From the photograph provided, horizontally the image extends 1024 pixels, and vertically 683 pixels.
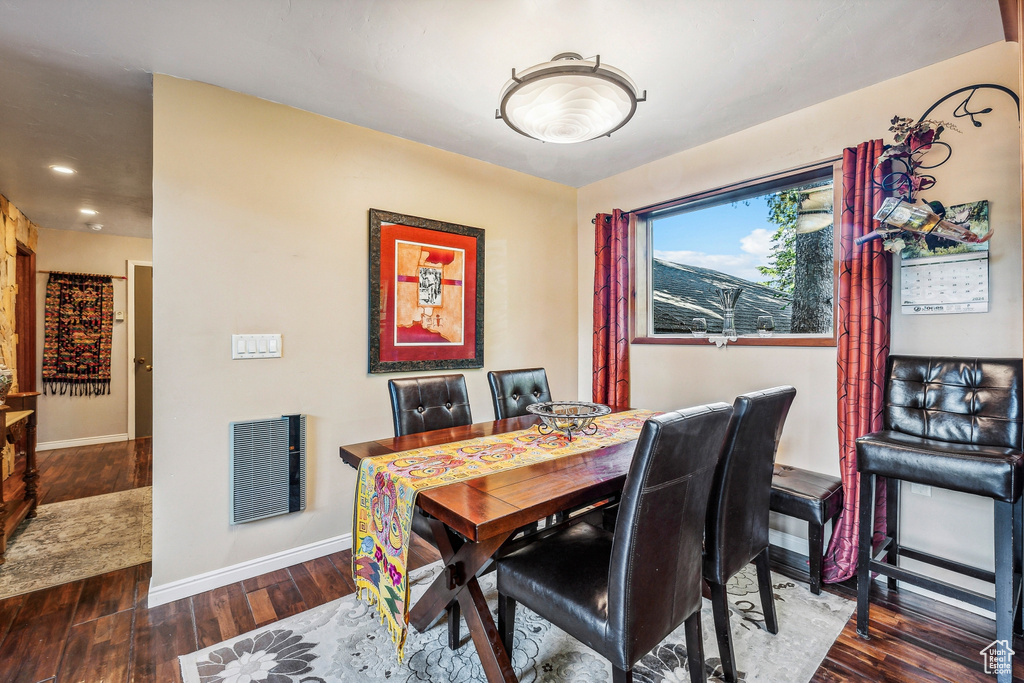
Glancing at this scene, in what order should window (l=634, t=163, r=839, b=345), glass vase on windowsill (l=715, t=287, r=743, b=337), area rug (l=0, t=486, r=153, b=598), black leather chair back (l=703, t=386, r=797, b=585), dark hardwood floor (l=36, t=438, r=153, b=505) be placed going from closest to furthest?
black leather chair back (l=703, t=386, r=797, b=585), area rug (l=0, t=486, r=153, b=598), window (l=634, t=163, r=839, b=345), glass vase on windowsill (l=715, t=287, r=743, b=337), dark hardwood floor (l=36, t=438, r=153, b=505)

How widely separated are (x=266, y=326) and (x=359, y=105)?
1.31 meters

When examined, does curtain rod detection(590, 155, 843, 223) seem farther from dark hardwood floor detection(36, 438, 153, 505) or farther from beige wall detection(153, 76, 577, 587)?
dark hardwood floor detection(36, 438, 153, 505)

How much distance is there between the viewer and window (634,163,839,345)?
2600mm

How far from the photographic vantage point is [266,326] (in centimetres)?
241

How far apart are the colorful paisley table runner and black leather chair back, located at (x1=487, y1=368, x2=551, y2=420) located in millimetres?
584

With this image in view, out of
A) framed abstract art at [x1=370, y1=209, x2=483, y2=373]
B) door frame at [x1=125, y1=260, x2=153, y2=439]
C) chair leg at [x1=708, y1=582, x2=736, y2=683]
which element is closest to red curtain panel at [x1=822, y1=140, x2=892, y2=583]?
chair leg at [x1=708, y1=582, x2=736, y2=683]

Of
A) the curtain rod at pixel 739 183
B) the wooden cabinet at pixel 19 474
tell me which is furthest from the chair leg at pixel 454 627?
the curtain rod at pixel 739 183

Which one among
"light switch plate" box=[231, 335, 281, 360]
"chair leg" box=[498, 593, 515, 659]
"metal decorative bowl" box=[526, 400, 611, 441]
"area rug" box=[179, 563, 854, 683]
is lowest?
"area rug" box=[179, 563, 854, 683]

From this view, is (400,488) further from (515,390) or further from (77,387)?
(77,387)

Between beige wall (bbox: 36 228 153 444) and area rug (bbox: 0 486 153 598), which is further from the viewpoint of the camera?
beige wall (bbox: 36 228 153 444)

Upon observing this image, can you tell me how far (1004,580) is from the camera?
5.13 ft

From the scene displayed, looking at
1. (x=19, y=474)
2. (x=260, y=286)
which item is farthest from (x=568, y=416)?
(x=19, y=474)

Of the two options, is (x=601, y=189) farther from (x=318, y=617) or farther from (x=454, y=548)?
(x=318, y=617)

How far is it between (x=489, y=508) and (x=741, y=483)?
96 cm
